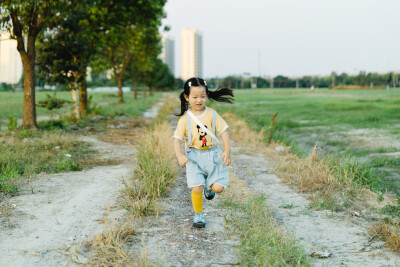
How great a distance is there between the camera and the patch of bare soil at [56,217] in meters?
3.77

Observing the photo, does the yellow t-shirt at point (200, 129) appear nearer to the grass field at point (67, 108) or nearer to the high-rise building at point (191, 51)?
the grass field at point (67, 108)

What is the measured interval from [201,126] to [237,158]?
5094 mm

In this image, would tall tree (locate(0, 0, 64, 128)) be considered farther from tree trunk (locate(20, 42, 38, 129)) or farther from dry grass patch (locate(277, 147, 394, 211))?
dry grass patch (locate(277, 147, 394, 211))

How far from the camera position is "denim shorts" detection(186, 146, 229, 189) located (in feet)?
14.8

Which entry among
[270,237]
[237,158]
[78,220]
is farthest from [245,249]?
[237,158]

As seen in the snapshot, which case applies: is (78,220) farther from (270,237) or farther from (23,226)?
(270,237)

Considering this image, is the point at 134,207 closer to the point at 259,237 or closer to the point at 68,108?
the point at 259,237

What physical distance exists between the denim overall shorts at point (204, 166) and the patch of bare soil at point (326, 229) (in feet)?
3.21

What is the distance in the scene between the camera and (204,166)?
4539mm

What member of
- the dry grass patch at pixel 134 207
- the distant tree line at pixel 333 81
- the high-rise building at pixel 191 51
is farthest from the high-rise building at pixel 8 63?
the high-rise building at pixel 191 51

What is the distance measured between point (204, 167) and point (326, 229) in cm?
163

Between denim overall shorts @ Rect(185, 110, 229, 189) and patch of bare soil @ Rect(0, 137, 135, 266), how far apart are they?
3.51 ft

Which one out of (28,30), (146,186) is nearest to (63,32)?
(28,30)

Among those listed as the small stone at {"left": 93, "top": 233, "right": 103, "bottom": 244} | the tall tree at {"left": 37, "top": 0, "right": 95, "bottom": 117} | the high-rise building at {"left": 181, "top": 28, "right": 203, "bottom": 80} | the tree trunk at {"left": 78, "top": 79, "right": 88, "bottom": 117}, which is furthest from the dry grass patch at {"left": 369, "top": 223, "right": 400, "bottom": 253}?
the high-rise building at {"left": 181, "top": 28, "right": 203, "bottom": 80}
